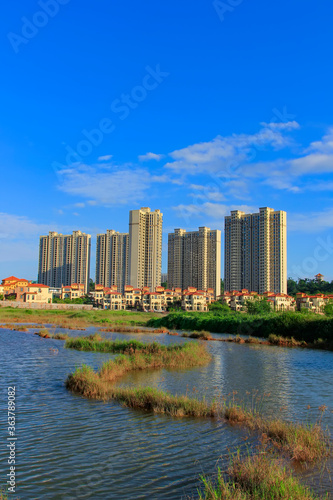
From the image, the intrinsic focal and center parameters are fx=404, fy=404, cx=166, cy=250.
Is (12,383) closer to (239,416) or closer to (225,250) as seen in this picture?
(239,416)

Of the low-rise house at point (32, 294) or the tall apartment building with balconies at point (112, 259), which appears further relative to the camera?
the tall apartment building with balconies at point (112, 259)

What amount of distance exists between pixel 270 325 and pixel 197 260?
122034mm

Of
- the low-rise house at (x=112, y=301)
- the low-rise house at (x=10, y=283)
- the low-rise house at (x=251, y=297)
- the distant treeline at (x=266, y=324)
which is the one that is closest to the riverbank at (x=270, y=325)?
the distant treeline at (x=266, y=324)

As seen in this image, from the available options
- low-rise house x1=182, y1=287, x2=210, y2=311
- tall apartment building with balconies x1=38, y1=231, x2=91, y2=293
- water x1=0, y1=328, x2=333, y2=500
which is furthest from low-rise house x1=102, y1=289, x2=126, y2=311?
water x1=0, y1=328, x2=333, y2=500

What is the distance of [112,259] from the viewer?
184375 mm

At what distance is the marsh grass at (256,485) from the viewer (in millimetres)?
6664

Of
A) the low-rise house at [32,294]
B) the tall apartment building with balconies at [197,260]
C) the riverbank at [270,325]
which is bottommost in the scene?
the riverbank at [270,325]

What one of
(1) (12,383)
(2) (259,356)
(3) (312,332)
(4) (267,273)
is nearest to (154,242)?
(4) (267,273)

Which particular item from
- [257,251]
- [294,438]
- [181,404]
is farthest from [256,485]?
[257,251]

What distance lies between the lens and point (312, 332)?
4328 cm

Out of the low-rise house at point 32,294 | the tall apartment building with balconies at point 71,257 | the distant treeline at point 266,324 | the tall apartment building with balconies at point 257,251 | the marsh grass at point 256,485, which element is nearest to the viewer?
the marsh grass at point 256,485

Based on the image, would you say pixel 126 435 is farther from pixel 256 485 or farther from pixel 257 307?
pixel 257 307

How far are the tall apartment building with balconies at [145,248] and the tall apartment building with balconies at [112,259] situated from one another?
7.15 m

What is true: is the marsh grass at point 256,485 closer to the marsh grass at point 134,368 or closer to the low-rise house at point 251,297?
the marsh grass at point 134,368
